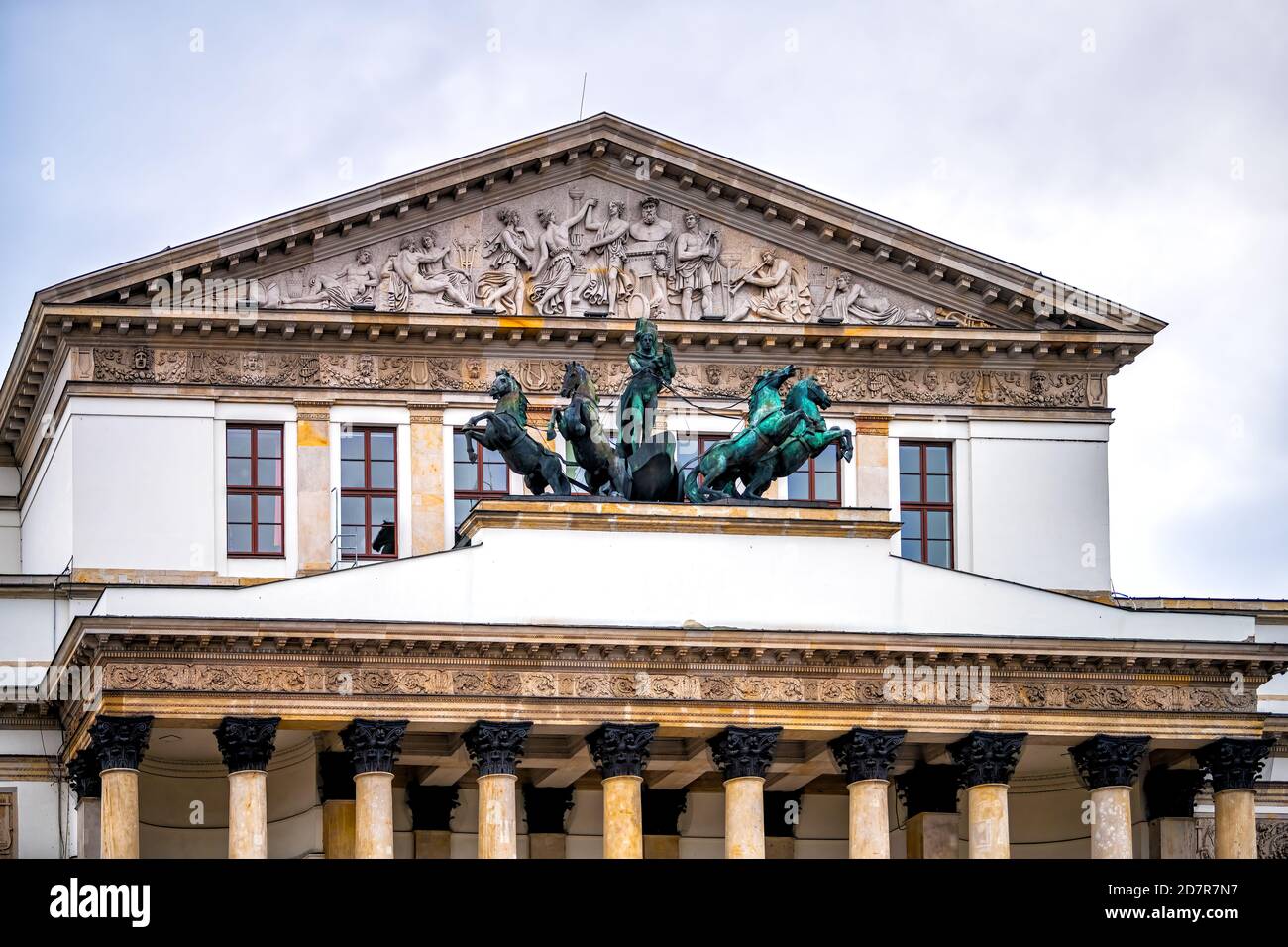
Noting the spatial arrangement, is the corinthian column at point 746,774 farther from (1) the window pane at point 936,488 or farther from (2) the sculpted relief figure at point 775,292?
(2) the sculpted relief figure at point 775,292

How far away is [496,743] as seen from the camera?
51.8 metres

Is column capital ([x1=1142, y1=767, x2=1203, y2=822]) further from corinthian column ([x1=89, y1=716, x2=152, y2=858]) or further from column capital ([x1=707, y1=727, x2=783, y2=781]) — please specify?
corinthian column ([x1=89, y1=716, x2=152, y2=858])

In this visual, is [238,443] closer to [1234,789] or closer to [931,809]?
[931,809]

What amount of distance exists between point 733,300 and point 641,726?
→ 356 inches

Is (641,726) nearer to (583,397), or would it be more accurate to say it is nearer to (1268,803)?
(583,397)

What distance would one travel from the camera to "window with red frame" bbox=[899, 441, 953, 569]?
58.2m

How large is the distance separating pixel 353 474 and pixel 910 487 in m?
9.15

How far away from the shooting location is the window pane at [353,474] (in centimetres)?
5694

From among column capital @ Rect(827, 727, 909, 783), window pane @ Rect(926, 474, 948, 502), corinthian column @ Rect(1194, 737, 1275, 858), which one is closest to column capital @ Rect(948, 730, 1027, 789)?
column capital @ Rect(827, 727, 909, 783)

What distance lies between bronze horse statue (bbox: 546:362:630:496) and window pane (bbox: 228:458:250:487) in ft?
18.7
